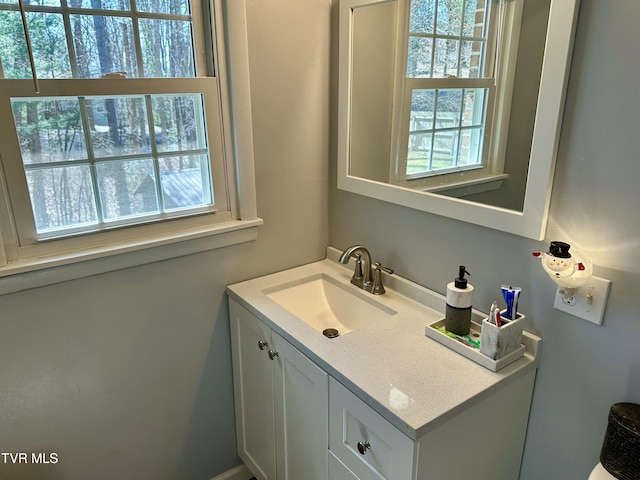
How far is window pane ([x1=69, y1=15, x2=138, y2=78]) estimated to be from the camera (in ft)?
4.13

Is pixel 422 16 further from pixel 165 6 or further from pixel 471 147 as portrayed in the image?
pixel 165 6

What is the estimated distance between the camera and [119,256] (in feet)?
4.64

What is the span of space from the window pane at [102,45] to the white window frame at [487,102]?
0.82 meters

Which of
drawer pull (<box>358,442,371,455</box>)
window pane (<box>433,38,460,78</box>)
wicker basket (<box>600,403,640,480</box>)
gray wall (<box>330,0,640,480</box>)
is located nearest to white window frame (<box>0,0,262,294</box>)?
window pane (<box>433,38,460,78</box>)

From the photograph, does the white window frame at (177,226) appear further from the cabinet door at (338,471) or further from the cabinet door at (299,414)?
the cabinet door at (338,471)

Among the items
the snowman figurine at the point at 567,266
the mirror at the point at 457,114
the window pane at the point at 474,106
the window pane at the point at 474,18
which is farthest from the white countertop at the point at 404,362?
the window pane at the point at 474,18

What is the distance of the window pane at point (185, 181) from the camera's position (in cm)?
150

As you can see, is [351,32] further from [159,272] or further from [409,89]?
[159,272]

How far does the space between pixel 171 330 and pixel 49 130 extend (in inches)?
28.9

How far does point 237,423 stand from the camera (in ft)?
6.06

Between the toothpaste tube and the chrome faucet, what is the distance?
0.48m

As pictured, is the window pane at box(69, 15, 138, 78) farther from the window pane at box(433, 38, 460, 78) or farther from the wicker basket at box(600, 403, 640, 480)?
the wicker basket at box(600, 403, 640, 480)

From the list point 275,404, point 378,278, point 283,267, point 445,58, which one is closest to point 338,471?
point 275,404

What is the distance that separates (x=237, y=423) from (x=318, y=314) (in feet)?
1.85
